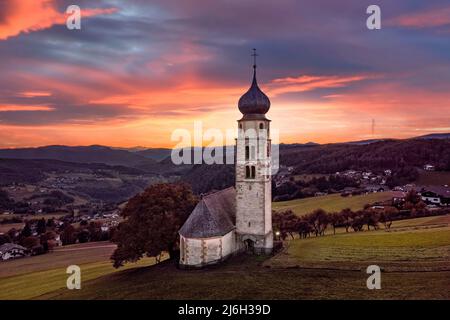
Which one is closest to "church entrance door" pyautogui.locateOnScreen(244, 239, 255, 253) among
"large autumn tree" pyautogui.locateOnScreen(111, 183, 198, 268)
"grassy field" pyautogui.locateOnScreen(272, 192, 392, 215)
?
"large autumn tree" pyautogui.locateOnScreen(111, 183, 198, 268)

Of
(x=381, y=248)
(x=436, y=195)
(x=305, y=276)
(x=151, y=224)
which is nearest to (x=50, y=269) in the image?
(x=151, y=224)

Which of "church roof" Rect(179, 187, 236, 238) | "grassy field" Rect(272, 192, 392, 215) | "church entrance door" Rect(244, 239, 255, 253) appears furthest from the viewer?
"grassy field" Rect(272, 192, 392, 215)

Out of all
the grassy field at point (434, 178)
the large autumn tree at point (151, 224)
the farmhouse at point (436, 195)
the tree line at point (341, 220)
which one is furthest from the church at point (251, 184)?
the grassy field at point (434, 178)

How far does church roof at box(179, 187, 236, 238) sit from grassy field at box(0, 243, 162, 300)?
60.7 feet

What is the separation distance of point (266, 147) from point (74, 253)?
5534 cm

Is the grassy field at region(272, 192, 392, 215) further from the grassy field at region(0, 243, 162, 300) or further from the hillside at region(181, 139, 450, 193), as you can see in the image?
the grassy field at region(0, 243, 162, 300)

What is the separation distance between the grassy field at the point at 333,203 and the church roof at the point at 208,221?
48.7 metres

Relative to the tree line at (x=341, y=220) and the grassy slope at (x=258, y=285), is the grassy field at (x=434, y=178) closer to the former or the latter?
the tree line at (x=341, y=220)

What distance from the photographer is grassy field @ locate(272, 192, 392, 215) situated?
89.1m

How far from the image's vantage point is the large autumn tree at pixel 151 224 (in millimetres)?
41062

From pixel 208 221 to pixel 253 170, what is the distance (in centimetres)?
801

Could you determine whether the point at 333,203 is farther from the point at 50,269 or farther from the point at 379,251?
the point at 50,269
